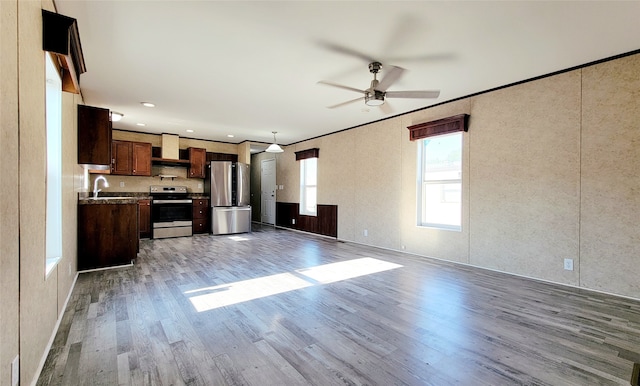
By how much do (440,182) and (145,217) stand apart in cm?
628

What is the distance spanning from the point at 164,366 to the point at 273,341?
2.28ft

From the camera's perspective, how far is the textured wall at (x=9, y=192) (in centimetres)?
114

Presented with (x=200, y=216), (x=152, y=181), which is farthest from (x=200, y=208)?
(x=152, y=181)

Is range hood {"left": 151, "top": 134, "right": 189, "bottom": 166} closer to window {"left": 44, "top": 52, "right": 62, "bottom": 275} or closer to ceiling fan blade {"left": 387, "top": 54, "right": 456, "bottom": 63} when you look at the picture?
window {"left": 44, "top": 52, "right": 62, "bottom": 275}

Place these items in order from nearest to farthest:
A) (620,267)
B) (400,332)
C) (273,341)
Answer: (273,341), (400,332), (620,267)

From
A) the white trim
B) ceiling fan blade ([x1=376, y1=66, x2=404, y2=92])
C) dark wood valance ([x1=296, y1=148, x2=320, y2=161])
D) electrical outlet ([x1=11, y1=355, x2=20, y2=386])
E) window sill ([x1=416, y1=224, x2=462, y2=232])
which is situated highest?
ceiling fan blade ([x1=376, y1=66, x2=404, y2=92])

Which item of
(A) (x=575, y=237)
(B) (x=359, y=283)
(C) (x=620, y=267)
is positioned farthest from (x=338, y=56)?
(C) (x=620, y=267)

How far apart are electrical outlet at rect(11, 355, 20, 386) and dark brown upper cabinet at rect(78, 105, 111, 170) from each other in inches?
106

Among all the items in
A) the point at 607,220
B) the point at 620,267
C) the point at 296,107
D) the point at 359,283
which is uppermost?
the point at 296,107

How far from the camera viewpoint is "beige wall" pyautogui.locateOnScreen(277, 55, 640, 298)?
2861mm

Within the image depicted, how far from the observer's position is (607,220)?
2.94 meters

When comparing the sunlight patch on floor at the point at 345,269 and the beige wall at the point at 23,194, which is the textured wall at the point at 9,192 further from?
the sunlight patch on floor at the point at 345,269

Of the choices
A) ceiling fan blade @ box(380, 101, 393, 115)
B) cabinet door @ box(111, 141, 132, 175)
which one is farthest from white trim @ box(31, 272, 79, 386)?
cabinet door @ box(111, 141, 132, 175)

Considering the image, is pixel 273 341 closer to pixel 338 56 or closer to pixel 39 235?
pixel 39 235
